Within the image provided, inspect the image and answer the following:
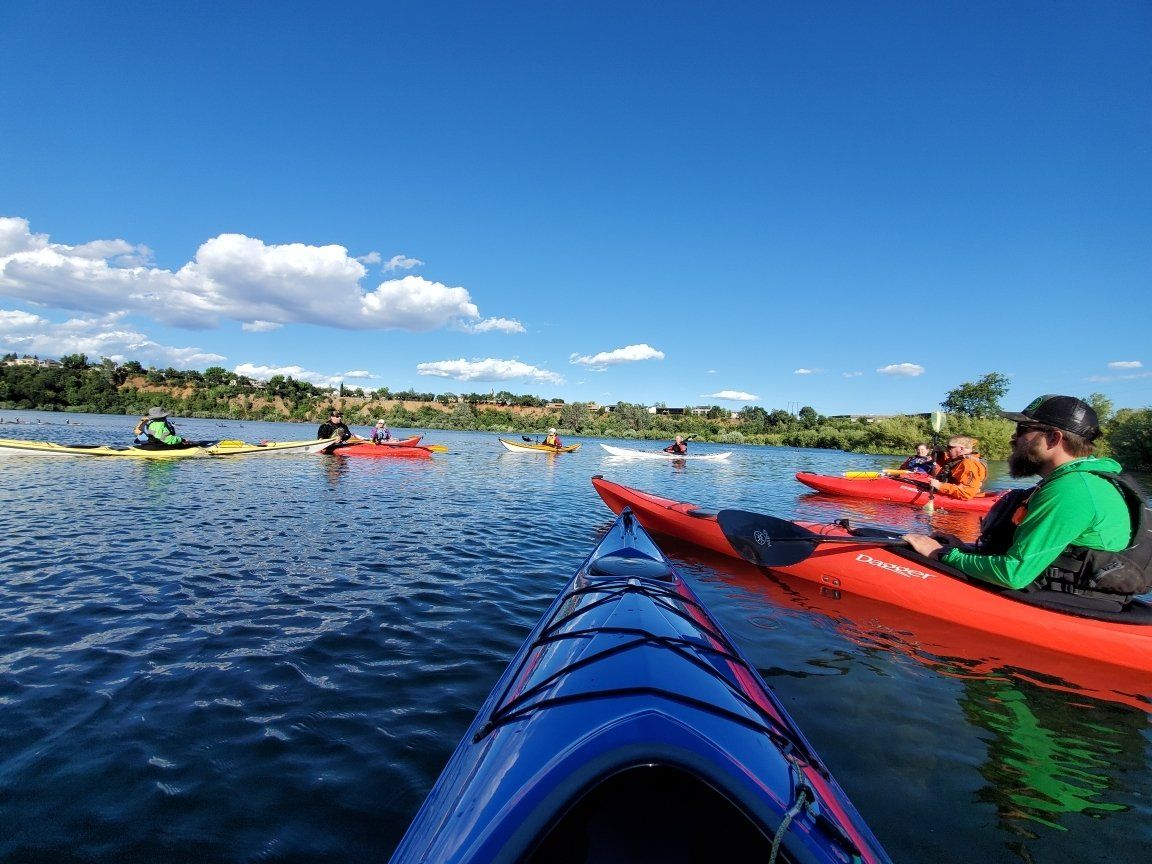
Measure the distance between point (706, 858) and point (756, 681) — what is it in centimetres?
107

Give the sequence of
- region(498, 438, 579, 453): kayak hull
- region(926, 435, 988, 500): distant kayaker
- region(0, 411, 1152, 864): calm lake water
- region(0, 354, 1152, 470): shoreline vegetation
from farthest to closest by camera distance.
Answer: region(0, 354, 1152, 470): shoreline vegetation < region(498, 438, 579, 453): kayak hull < region(926, 435, 988, 500): distant kayaker < region(0, 411, 1152, 864): calm lake water

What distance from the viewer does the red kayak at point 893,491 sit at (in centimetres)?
1300

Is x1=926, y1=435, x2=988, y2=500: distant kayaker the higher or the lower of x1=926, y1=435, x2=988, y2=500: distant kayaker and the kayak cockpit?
the higher

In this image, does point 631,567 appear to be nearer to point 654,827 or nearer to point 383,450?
point 654,827

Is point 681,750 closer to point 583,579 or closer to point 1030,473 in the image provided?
point 583,579

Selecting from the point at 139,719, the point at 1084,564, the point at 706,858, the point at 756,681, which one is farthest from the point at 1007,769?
the point at 139,719

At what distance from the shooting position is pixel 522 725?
201 cm

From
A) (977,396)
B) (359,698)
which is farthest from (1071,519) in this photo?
(977,396)

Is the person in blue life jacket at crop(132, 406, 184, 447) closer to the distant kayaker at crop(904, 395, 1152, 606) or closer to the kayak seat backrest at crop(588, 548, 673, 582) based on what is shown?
the kayak seat backrest at crop(588, 548, 673, 582)

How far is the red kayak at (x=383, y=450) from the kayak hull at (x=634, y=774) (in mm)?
18368

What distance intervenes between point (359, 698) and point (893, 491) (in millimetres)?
15600

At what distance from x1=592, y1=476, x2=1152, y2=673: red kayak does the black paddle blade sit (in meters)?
0.01

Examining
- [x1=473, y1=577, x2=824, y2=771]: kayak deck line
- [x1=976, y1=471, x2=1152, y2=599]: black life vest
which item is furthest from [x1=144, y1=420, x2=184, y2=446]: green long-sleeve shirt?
[x1=976, y1=471, x2=1152, y2=599]: black life vest

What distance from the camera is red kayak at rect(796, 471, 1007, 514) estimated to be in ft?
42.7
